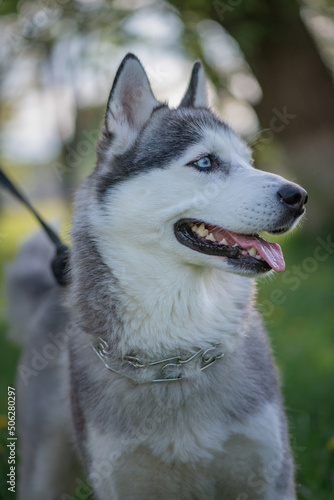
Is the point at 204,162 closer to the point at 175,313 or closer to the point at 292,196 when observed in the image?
the point at 292,196

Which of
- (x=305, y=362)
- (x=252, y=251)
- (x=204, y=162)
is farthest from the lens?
(x=305, y=362)

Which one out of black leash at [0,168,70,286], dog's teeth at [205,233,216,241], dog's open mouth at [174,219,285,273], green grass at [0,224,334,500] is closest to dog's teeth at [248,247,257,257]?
dog's open mouth at [174,219,285,273]

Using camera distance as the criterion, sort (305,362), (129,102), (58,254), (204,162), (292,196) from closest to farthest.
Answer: (292,196), (204,162), (129,102), (58,254), (305,362)

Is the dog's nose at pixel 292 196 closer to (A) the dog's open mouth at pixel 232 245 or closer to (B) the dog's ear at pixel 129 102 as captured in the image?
(A) the dog's open mouth at pixel 232 245

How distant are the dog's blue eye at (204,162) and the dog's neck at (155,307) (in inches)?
18.0

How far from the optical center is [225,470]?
2.38 metres

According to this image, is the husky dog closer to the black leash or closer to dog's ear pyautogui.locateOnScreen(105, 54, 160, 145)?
dog's ear pyautogui.locateOnScreen(105, 54, 160, 145)

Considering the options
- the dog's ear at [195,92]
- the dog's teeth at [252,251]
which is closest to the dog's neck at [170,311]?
the dog's teeth at [252,251]

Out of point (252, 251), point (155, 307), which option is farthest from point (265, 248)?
point (155, 307)

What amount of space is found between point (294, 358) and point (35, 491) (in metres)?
2.59

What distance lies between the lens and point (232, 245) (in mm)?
2365

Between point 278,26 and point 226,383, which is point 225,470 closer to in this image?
point 226,383

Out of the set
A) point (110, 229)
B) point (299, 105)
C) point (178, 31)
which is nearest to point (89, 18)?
point (178, 31)

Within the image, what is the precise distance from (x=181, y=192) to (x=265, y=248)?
0.44 m
